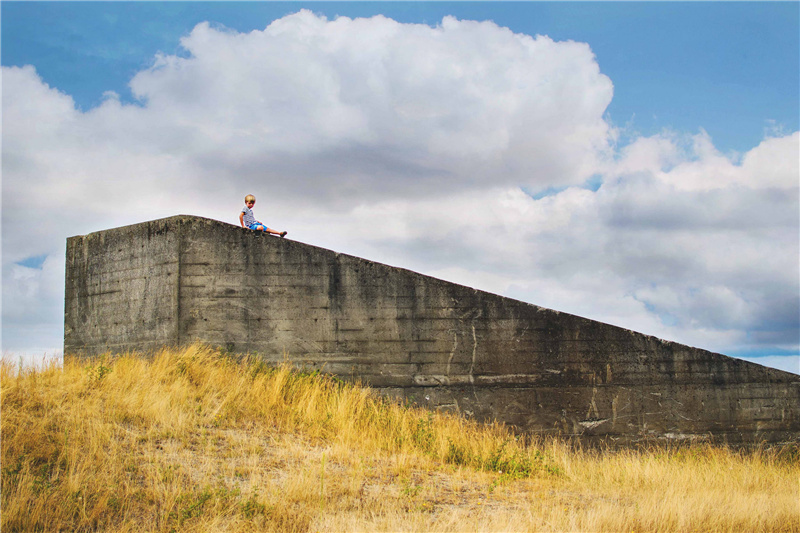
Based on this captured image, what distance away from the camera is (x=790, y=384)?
31.1 ft

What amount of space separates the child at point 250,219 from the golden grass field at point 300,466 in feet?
6.54

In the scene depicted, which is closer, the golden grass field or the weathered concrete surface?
the golden grass field

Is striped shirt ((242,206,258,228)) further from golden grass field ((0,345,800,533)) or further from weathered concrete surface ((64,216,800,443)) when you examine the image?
golden grass field ((0,345,800,533))

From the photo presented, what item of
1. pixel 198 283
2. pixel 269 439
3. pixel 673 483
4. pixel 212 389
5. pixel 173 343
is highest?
pixel 198 283

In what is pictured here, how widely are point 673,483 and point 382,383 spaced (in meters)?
4.10

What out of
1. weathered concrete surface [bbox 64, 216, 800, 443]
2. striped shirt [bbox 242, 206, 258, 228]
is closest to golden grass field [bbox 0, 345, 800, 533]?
weathered concrete surface [bbox 64, 216, 800, 443]

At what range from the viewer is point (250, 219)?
9.45 meters

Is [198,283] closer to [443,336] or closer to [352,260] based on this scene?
[352,260]

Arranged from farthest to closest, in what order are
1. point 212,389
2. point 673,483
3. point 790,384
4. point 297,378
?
1. point 790,384
2. point 297,378
3. point 212,389
4. point 673,483

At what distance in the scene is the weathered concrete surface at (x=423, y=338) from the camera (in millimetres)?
9055

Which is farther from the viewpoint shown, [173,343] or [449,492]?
[173,343]

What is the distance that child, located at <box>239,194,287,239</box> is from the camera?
9.31 meters

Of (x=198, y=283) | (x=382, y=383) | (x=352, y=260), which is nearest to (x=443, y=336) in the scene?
(x=382, y=383)

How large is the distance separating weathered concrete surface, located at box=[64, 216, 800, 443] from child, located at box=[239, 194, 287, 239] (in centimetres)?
18
